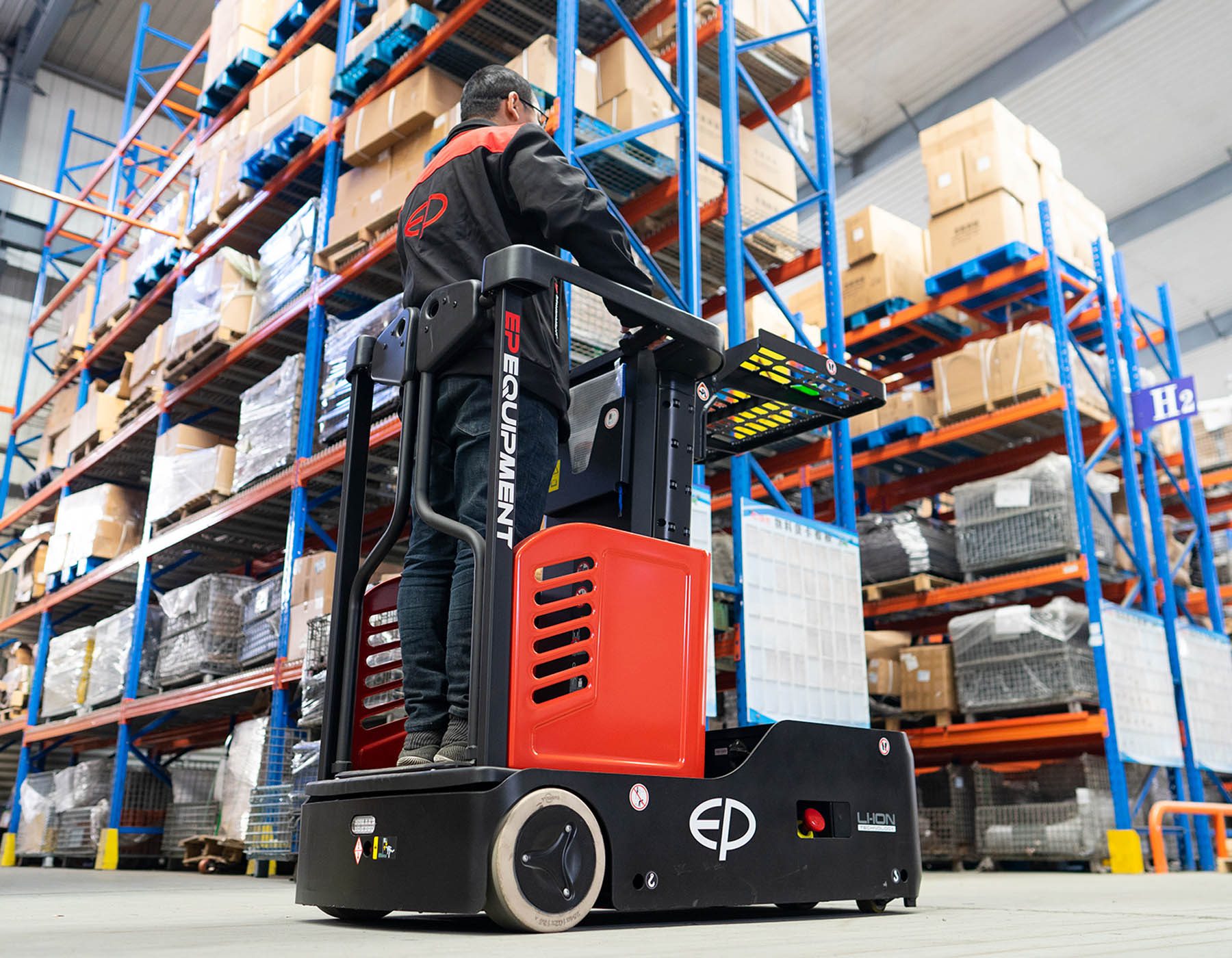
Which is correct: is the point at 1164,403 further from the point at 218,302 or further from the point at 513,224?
the point at 218,302

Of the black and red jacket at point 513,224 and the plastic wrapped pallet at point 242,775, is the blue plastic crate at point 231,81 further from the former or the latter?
the black and red jacket at point 513,224

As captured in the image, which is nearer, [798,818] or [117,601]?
[798,818]

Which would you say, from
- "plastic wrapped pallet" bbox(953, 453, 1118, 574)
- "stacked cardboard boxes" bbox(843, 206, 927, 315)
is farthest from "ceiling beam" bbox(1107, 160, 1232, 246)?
"plastic wrapped pallet" bbox(953, 453, 1118, 574)

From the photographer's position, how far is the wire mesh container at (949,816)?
7199 millimetres

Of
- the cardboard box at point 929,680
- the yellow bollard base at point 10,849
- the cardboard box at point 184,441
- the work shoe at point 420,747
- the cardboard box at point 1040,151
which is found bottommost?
the yellow bollard base at point 10,849

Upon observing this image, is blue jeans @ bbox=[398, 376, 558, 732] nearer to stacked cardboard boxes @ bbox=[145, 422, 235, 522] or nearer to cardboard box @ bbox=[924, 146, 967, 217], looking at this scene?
stacked cardboard boxes @ bbox=[145, 422, 235, 522]

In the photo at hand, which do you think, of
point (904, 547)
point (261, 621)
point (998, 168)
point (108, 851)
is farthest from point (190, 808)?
point (998, 168)

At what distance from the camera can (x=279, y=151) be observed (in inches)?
292

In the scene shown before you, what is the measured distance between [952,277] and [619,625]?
664cm

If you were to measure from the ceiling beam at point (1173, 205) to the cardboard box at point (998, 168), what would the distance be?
26.9 feet

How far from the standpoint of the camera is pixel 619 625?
201 cm

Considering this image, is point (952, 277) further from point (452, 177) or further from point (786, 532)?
point (452, 177)

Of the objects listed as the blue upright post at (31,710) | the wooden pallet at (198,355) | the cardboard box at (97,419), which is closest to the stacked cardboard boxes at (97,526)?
the cardboard box at (97,419)

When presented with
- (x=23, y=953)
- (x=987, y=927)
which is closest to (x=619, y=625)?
(x=987, y=927)
